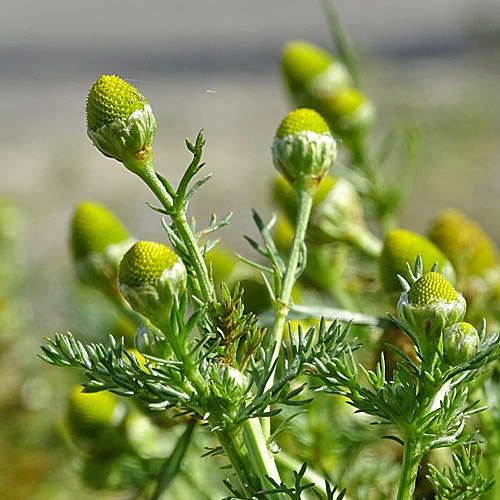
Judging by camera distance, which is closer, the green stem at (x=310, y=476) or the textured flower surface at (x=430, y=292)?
the textured flower surface at (x=430, y=292)

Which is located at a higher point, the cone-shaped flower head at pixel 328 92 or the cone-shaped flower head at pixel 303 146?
the cone-shaped flower head at pixel 303 146

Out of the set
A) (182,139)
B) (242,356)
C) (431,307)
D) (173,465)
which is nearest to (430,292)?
(431,307)

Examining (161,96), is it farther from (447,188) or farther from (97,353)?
(97,353)

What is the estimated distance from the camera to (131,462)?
0.71m

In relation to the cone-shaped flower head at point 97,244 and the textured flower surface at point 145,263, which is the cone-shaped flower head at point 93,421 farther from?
the textured flower surface at point 145,263

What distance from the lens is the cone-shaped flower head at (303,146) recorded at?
0.50 meters

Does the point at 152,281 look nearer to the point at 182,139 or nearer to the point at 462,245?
the point at 462,245

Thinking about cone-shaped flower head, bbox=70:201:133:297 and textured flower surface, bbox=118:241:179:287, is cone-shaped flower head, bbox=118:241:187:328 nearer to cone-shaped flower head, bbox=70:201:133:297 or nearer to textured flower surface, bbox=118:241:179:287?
textured flower surface, bbox=118:241:179:287

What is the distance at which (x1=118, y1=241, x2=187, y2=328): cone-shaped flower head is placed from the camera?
1.24 ft

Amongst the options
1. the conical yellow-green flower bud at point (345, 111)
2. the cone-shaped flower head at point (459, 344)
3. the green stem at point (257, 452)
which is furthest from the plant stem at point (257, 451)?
the conical yellow-green flower bud at point (345, 111)

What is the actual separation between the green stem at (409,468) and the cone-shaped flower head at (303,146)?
0.20 meters

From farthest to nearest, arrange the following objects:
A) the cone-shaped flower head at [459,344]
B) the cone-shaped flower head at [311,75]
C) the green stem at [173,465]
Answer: the cone-shaped flower head at [311,75] → the green stem at [173,465] → the cone-shaped flower head at [459,344]

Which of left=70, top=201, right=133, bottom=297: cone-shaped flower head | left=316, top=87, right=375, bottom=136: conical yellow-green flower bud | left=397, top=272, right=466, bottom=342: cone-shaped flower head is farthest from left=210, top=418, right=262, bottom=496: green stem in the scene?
left=316, top=87, right=375, bottom=136: conical yellow-green flower bud

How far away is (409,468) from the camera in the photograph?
1.28 feet
